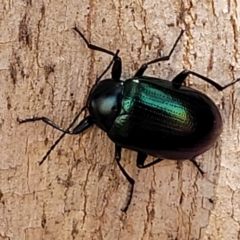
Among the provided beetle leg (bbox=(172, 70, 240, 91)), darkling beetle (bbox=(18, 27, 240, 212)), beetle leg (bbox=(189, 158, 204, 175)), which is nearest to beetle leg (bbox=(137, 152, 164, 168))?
darkling beetle (bbox=(18, 27, 240, 212))

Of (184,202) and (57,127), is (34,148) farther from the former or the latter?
(184,202)

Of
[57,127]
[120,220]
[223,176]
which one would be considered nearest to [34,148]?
[57,127]

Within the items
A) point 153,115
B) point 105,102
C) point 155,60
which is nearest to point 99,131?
point 105,102

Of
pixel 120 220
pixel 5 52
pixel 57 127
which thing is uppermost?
pixel 5 52

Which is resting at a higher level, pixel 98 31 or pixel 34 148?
pixel 98 31

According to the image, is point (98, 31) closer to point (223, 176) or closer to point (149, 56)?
point (149, 56)

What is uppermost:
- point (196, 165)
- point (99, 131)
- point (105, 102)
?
point (105, 102)

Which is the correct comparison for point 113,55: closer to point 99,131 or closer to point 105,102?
point 105,102
